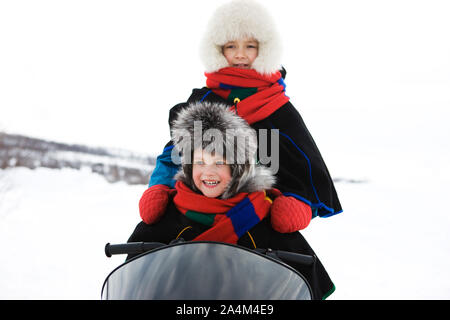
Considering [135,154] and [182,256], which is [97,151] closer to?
[135,154]

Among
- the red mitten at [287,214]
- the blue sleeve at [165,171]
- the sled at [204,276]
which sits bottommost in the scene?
the sled at [204,276]

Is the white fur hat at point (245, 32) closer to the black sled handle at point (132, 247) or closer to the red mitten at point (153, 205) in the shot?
A: the red mitten at point (153, 205)

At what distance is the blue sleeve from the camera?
2008 mm

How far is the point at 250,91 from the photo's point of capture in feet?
6.86

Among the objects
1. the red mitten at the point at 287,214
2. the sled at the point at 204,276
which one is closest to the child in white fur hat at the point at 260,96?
the red mitten at the point at 287,214

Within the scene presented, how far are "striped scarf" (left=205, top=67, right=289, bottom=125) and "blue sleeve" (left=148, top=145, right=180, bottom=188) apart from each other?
43 centimetres

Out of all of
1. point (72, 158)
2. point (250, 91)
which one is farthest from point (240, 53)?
point (72, 158)

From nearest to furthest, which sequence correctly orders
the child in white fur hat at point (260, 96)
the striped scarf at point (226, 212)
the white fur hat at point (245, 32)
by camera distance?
the striped scarf at point (226, 212)
the child in white fur hat at point (260, 96)
the white fur hat at point (245, 32)

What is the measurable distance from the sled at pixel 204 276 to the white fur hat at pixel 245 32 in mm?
1263

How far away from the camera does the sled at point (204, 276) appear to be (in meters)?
0.98

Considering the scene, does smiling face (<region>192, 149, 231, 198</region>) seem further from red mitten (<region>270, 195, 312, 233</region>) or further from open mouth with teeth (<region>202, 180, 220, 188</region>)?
red mitten (<region>270, 195, 312, 233</region>)

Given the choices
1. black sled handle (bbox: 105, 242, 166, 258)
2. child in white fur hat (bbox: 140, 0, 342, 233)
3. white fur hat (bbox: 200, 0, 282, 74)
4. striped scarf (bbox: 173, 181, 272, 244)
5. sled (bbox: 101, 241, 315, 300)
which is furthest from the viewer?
white fur hat (bbox: 200, 0, 282, 74)

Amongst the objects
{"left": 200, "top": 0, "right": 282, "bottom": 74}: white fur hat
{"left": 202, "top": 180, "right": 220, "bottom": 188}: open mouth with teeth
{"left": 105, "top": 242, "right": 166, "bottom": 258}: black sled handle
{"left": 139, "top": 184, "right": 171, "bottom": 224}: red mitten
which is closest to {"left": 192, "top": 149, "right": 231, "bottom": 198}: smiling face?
{"left": 202, "top": 180, "right": 220, "bottom": 188}: open mouth with teeth
